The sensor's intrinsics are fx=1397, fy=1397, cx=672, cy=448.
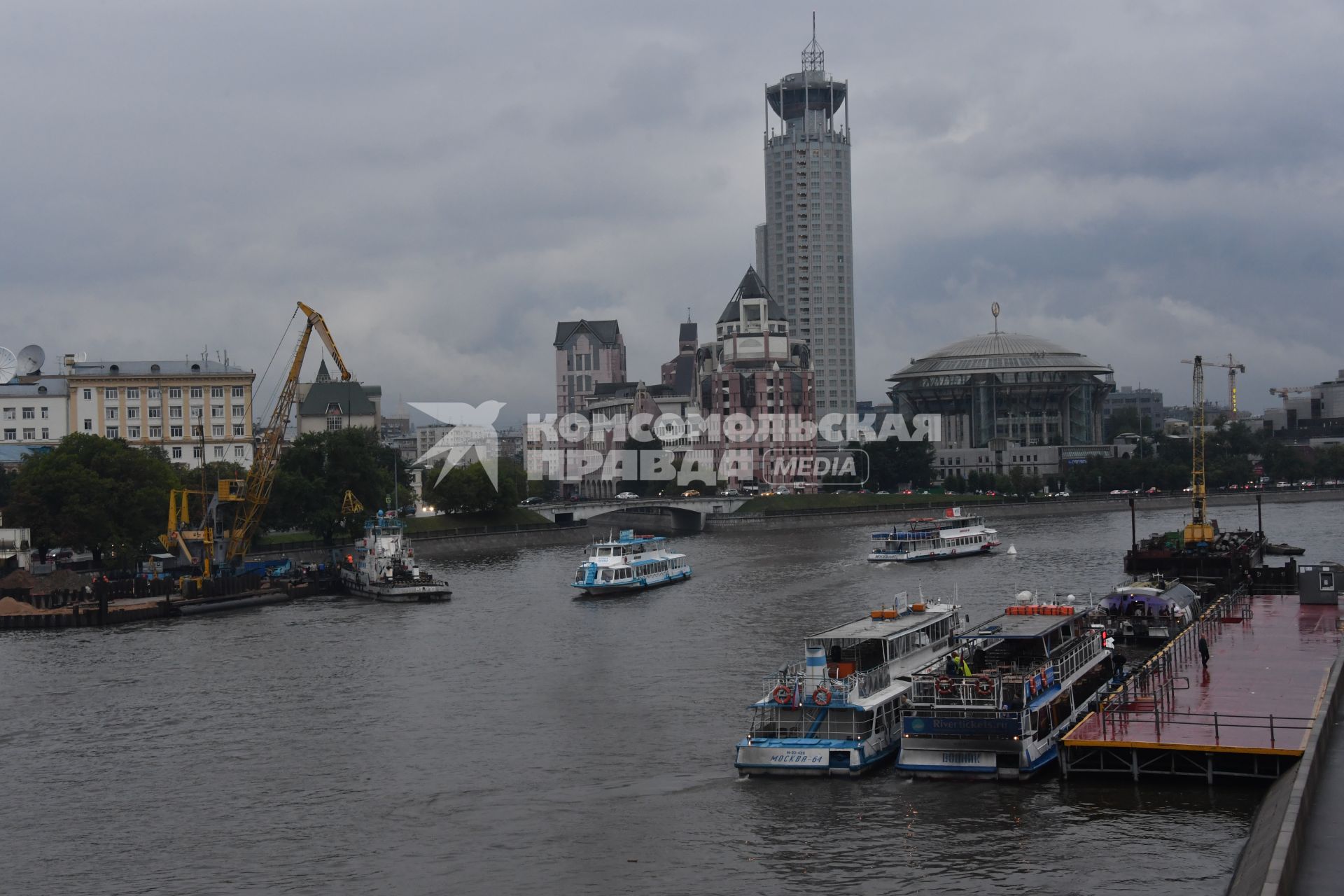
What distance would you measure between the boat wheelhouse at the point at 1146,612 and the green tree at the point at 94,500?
2212 inches

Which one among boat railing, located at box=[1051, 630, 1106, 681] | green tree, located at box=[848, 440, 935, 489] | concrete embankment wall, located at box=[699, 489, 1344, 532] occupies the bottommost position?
boat railing, located at box=[1051, 630, 1106, 681]

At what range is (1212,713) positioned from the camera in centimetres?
3098

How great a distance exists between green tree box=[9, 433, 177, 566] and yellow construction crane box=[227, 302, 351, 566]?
463 centimetres

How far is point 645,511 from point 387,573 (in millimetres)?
65197

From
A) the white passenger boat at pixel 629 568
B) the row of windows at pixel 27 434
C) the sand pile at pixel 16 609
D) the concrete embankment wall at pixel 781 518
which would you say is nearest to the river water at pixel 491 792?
the sand pile at pixel 16 609

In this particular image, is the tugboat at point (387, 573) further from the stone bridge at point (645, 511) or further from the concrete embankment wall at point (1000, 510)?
the concrete embankment wall at point (1000, 510)

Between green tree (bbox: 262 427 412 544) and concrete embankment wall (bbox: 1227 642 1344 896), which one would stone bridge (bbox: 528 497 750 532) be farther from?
concrete embankment wall (bbox: 1227 642 1344 896)

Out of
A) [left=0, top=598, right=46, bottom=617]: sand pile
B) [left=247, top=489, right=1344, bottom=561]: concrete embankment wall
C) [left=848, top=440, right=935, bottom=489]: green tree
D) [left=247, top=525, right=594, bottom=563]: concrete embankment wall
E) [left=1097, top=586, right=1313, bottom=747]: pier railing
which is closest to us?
[left=1097, top=586, right=1313, bottom=747]: pier railing

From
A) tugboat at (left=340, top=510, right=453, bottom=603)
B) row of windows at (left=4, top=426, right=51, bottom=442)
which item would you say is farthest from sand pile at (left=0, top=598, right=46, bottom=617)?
row of windows at (left=4, top=426, right=51, bottom=442)

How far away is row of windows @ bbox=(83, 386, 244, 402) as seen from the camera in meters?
123

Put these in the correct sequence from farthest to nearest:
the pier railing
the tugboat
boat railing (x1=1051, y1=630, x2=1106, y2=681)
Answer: the tugboat < boat railing (x1=1051, y1=630, x2=1106, y2=681) < the pier railing

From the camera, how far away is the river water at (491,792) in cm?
2600

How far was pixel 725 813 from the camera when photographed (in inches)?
1148

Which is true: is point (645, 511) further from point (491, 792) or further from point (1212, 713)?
point (1212, 713)
